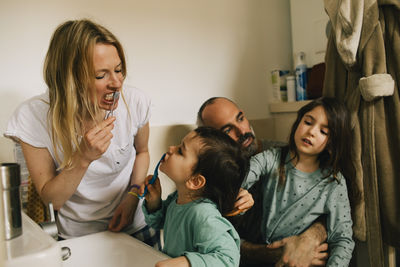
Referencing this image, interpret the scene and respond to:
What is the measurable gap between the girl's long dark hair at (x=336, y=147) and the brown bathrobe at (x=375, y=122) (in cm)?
3

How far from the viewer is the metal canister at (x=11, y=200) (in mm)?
478

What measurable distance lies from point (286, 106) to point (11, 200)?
1.57m

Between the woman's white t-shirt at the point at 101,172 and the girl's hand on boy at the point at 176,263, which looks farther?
the woman's white t-shirt at the point at 101,172

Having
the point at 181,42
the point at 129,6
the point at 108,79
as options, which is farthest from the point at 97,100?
the point at 181,42

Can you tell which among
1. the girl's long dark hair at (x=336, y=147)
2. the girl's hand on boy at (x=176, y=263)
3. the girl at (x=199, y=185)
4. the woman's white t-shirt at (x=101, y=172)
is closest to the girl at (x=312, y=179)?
the girl's long dark hair at (x=336, y=147)

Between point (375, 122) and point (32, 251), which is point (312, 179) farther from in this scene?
point (32, 251)

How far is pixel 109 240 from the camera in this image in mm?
966

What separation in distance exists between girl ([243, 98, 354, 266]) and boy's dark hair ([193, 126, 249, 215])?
292mm

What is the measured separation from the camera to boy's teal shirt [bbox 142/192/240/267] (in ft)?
2.38

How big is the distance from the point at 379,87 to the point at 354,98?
0.37ft

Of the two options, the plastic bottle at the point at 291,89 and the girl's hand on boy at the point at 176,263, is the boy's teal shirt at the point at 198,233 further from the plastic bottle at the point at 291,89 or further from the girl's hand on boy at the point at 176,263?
the plastic bottle at the point at 291,89

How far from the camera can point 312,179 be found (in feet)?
3.97

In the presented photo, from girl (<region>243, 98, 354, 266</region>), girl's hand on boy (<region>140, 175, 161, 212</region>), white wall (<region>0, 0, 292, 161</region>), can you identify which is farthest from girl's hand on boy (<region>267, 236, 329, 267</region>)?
white wall (<region>0, 0, 292, 161</region>)

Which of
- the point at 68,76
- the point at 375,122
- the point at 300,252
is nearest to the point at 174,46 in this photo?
the point at 68,76
